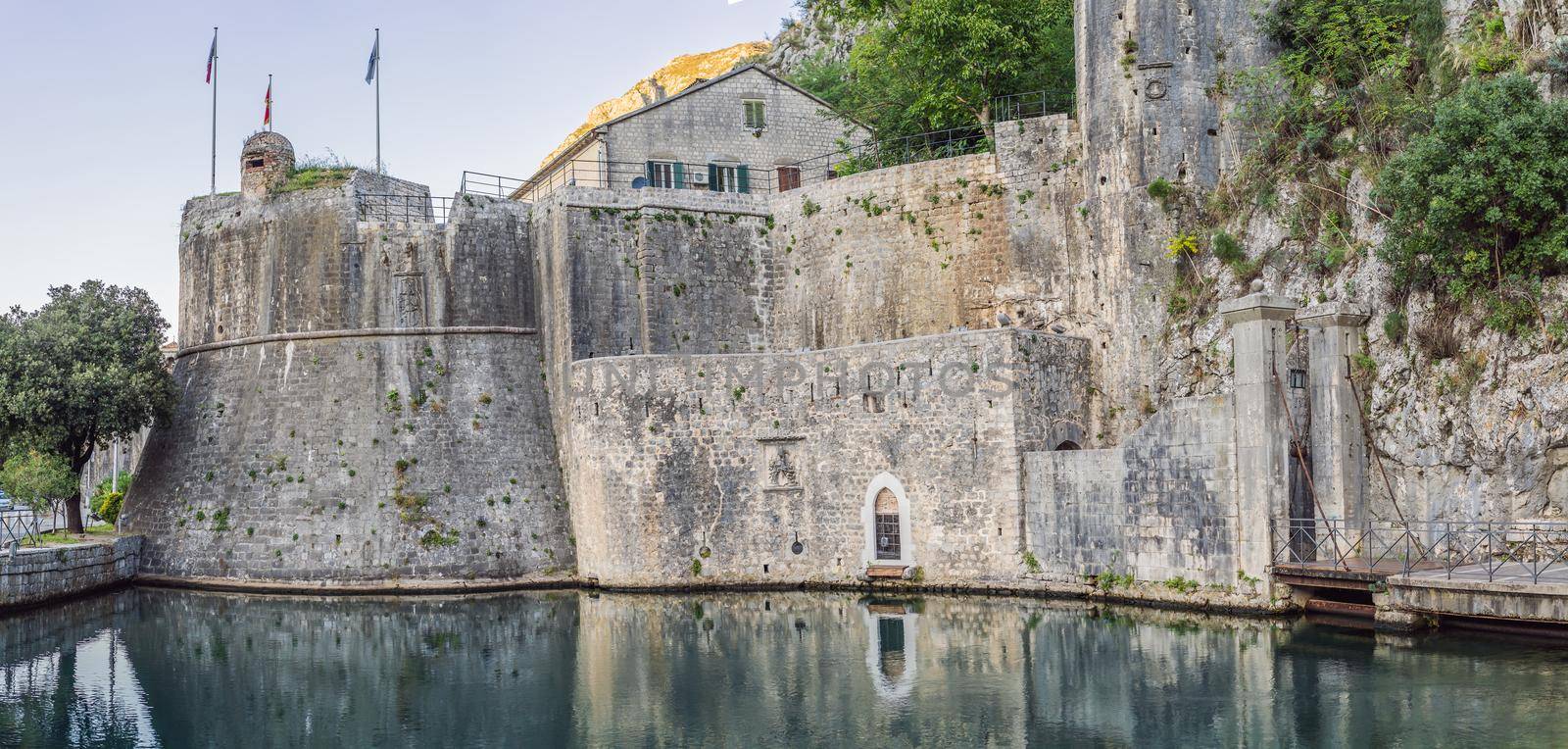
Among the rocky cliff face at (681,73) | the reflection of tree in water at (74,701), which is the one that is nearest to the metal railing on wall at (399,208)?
the reflection of tree in water at (74,701)

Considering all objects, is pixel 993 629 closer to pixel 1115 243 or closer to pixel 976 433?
pixel 976 433

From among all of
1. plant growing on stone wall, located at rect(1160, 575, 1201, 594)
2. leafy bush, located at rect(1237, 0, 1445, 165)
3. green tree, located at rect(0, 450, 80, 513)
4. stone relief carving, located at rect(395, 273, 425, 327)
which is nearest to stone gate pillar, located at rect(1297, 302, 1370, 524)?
plant growing on stone wall, located at rect(1160, 575, 1201, 594)

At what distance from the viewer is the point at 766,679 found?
18094 mm

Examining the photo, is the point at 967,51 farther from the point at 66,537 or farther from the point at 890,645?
the point at 66,537

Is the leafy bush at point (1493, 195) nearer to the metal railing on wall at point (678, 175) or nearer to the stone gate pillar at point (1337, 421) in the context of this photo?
the stone gate pillar at point (1337, 421)

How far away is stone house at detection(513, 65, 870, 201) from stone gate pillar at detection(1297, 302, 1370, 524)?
17.1 meters

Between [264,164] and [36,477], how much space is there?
860 cm

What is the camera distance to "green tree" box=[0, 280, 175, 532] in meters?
28.1

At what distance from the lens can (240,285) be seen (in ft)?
102

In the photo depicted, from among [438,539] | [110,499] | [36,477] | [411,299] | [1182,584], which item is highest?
[411,299]

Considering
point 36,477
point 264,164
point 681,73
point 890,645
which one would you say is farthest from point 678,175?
point 681,73

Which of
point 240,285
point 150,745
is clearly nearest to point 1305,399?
point 150,745

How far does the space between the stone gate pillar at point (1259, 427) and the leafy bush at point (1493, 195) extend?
8.32ft

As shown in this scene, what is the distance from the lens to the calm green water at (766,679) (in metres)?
15.3
